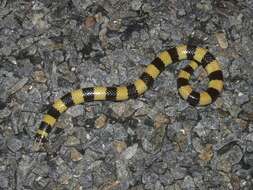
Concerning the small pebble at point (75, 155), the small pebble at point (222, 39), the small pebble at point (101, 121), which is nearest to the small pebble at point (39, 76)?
the small pebble at point (101, 121)

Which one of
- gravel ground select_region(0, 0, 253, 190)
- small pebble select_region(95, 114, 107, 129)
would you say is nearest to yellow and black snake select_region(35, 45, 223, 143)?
gravel ground select_region(0, 0, 253, 190)

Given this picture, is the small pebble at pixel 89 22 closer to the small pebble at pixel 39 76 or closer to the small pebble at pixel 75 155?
the small pebble at pixel 39 76

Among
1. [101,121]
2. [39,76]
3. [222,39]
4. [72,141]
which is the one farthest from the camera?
[222,39]

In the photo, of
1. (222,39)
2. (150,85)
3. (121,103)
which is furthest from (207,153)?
(222,39)

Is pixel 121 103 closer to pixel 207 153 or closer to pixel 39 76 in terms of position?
pixel 39 76

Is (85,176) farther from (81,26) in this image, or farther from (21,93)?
(81,26)

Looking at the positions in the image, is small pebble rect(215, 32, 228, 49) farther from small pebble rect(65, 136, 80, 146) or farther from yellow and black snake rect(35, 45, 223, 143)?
small pebble rect(65, 136, 80, 146)
